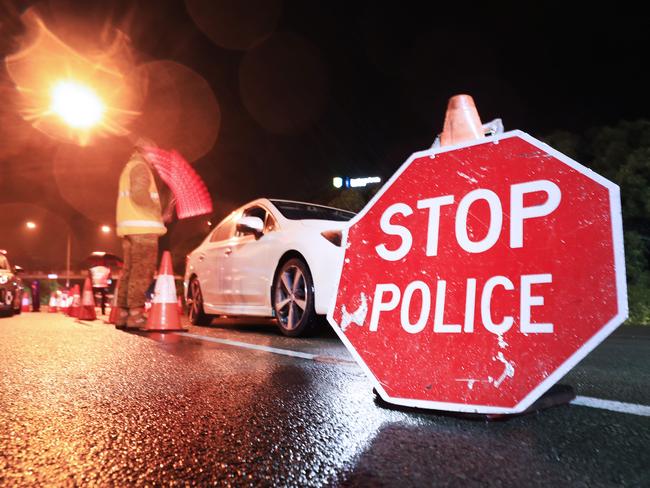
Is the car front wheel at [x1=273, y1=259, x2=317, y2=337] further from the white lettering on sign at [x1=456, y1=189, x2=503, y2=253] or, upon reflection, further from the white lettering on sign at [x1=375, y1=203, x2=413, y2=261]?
the white lettering on sign at [x1=456, y1=189, x2=503, y2=253]

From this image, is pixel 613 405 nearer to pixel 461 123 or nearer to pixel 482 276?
pixel 482 276

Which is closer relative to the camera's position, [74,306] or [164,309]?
[164,309]

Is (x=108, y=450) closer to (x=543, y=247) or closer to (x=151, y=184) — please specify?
(x=543, y=247)

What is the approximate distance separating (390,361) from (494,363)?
50 cm

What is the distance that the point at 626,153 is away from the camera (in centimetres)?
1280

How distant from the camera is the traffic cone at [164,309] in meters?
6.99

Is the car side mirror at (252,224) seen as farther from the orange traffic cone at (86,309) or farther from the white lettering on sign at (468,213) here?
the orange traffic cone at (86,309)

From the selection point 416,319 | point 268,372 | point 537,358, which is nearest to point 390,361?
point 416,319

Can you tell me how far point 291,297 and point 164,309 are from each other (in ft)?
6.01

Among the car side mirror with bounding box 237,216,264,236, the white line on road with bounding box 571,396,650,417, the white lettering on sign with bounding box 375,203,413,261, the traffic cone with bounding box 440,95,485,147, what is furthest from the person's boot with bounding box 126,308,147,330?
the white line on road with bounding box 571,396,650,417

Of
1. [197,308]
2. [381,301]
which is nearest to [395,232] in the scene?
[381,301]

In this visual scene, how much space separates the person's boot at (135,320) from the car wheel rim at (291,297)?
6.73 feet

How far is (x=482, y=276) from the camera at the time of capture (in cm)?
242

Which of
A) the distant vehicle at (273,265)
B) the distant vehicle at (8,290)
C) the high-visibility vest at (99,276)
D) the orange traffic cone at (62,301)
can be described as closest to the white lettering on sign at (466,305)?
the distant vehicle at (273,265)
